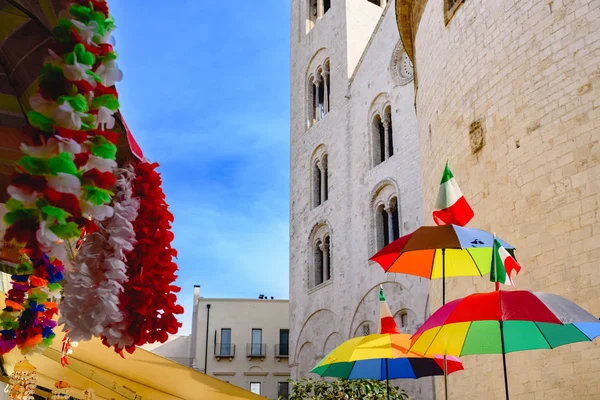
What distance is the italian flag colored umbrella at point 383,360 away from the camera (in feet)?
21.6

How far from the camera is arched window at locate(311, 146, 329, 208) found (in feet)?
82.1

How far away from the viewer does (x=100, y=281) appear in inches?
114

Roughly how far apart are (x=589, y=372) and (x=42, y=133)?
6.20 m

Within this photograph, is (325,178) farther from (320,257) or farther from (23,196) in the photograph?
(23,196)

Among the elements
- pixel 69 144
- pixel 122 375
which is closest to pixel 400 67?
pixel 122 375

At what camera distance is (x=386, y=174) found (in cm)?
2078

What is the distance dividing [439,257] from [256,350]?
1056 inches

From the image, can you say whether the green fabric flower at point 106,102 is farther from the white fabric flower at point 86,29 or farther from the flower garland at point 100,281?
the flower garland at point 100,281

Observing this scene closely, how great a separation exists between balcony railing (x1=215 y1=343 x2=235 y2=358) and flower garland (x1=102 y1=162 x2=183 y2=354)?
30.1 meters

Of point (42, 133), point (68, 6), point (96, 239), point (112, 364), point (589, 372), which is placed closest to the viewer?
point (42, 133)

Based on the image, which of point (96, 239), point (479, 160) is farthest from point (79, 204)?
point (479, 160)

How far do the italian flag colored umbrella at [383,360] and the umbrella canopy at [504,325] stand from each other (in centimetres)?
75

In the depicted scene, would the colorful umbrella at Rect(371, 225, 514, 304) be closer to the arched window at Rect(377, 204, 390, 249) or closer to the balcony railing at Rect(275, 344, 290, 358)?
the arched window at Rect(377, 204, 390, 249)

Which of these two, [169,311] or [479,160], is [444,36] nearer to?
[479,160]
